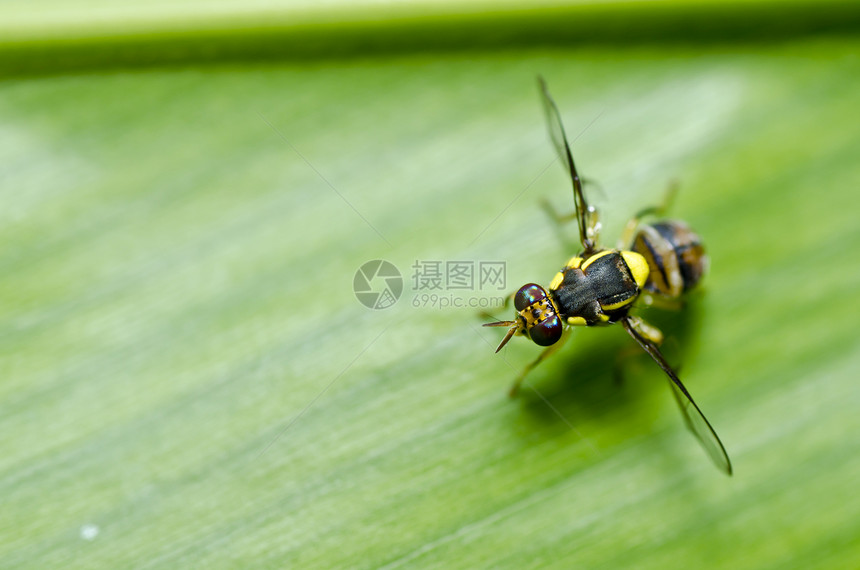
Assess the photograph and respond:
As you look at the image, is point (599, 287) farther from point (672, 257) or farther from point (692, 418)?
point (692, 418)

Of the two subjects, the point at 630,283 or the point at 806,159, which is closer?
the point at 630,283

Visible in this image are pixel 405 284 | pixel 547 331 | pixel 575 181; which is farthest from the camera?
pixel 405 284

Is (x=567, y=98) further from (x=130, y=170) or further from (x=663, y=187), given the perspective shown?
(x=130, y=170)

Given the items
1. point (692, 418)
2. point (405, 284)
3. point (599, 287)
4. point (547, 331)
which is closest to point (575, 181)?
point (599, 287)

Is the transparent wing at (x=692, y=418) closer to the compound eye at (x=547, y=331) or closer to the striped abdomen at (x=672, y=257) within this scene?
the striped abdomen at (x=672, y=257)

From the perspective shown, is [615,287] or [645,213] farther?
[645,213]

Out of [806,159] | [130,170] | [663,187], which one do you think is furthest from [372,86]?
[806,159]
